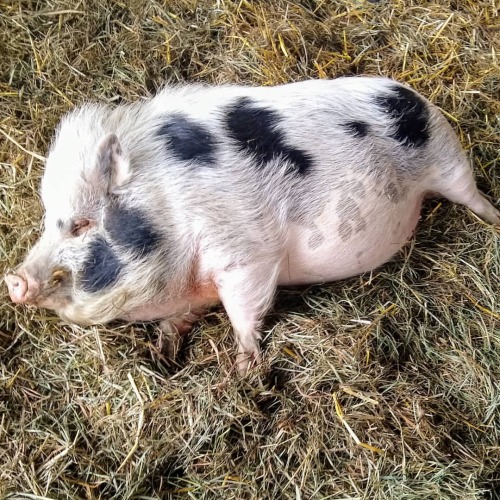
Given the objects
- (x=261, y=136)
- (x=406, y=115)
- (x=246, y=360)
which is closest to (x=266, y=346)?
(x=246, y=360)

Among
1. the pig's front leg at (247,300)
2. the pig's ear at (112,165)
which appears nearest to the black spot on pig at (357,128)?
the pig's front leg at (247,300)

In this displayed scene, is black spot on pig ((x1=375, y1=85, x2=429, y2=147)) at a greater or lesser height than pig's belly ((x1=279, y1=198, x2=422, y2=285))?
greater

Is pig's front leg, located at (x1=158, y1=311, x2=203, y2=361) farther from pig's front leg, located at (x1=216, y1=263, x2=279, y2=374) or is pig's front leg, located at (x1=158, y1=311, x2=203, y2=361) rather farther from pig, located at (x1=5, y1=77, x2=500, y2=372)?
pig's front leg, located at (x1=216, y1=263, x2=279, y2=374)

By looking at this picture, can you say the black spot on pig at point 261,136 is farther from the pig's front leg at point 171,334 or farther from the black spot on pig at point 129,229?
the pig's front leg at point 171,334

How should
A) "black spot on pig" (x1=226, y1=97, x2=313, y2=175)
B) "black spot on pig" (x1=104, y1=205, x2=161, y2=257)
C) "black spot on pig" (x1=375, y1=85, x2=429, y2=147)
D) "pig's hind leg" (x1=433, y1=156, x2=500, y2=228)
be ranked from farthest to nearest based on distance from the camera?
"pig's hind leg" (x1=433, y1=156, x2=500, y2=228) < "black spot on pig" (x1=375, y1=85, x2=429, y2=147) < "black spot on pig" (x1=226, y1=97, x2=313, y2=175) < "black spot on pig" (x1=104, y1=205, x2=161, y2=257)

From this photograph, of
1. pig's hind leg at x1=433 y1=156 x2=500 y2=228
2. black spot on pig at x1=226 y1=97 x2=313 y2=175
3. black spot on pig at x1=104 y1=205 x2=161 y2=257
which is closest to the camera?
black spot on pig at x1=104 y1=205 x2=161 y2=257

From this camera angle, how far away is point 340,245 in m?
2.00

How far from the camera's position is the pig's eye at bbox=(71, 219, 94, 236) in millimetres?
1799

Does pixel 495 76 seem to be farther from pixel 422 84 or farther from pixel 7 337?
pixel 7 337

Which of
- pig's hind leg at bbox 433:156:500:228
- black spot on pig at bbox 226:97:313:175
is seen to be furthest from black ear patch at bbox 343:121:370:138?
pig's hind leg at bbox 433:156:500:228

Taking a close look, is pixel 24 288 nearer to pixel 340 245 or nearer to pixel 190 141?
pixel 190 141

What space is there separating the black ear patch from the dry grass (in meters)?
0.48

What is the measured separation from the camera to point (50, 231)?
6.05ft

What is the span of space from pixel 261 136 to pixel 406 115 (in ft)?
1.63
